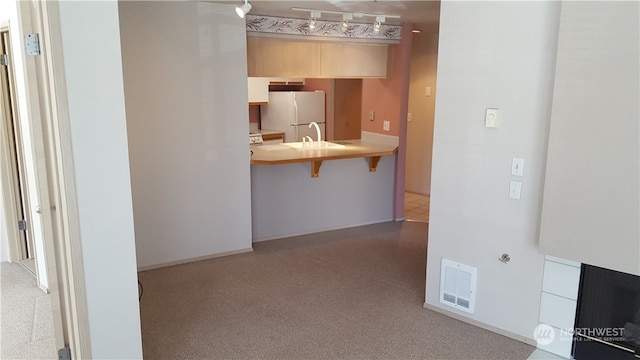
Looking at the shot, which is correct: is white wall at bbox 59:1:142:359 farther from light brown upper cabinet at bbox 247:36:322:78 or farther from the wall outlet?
light brown upper cabinet at bbox 247:36:322:78

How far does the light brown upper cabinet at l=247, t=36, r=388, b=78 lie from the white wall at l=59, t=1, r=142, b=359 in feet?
8.93

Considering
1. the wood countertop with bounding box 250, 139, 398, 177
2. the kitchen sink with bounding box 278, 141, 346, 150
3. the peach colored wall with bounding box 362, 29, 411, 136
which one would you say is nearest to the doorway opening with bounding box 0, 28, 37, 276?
the wood countertop with bounding box 250, 139, 398, 177

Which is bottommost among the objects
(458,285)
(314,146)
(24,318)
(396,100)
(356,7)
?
(24,318)

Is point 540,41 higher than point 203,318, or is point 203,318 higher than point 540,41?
point 540,41

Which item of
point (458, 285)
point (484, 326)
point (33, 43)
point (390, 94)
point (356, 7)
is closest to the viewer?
point (33, 43)

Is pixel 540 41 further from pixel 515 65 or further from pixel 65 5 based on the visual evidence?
pixel 65 5

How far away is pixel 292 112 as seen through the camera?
7.10 meters

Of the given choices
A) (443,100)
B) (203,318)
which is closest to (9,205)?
(203,318)

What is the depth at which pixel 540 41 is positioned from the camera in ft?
9.20

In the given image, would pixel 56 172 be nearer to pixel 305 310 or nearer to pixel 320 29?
pixel 305 310

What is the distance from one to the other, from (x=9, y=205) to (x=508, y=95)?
4006 millimetres

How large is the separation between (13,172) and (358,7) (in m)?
3.24

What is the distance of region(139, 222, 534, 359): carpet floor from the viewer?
3025mm

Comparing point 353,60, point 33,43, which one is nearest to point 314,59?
point 353,60
